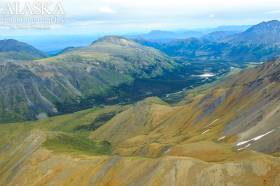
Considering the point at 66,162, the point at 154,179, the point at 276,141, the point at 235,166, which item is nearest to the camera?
the point at 235,166

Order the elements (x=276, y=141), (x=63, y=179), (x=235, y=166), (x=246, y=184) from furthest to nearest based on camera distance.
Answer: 1. (x=63, y=179)
2. (x=276, y=141)
3. (x=235, y=166)
4. (x=246, y=184)

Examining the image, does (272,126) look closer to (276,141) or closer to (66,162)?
(276,141)

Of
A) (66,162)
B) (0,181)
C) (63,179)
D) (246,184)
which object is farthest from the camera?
(0,181)

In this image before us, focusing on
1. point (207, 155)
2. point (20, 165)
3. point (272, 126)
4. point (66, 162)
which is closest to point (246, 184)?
point (207, 155)

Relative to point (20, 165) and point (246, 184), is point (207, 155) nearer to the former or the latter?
point (246, 184)

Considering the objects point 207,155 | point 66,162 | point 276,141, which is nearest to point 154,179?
point 207,155

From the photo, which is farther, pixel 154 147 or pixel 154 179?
pixel 154 147

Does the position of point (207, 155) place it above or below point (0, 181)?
above

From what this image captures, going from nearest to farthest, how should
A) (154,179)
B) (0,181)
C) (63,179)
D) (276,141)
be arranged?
(154,179), (276,141), (63,179), (0,181)

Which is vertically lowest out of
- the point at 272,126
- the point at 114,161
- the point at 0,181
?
the point at 0,181
